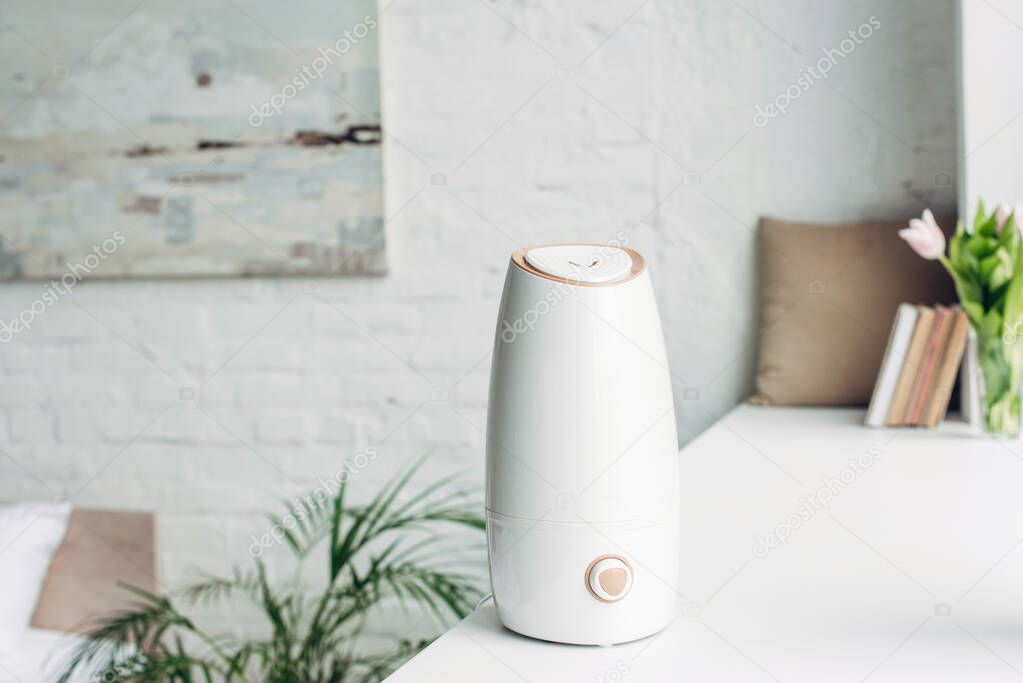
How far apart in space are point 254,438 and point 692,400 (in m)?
0.97

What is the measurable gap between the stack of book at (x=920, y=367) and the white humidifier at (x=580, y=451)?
3.21 ft

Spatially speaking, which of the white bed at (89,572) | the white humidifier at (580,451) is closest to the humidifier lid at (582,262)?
the white humidifier at (580,451)

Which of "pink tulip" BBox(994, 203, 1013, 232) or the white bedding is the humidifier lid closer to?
"pink tulip" BBox(994, 203, 1013, 232)

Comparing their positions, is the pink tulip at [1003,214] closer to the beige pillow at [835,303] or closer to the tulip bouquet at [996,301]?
the tulip bouquet at [996,301]

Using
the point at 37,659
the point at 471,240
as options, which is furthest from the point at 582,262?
the point at 37,659

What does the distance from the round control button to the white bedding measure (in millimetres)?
1425

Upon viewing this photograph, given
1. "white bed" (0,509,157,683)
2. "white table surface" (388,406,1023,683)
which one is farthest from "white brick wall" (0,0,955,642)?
"white table surface" (388,406,1023,683)

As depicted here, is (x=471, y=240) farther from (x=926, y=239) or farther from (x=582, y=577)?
(x=582, y=577)

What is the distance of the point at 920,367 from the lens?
1521mm

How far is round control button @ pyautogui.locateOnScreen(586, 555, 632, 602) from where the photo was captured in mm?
661

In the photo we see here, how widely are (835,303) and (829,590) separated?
3.40 ft

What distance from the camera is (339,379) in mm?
2066

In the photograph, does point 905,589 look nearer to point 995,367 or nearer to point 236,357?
point 995,367

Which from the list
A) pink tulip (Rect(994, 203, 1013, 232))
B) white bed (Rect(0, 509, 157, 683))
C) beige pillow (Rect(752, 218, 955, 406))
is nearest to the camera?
pink tulip (Rect(994, 203, 1013, 232))
